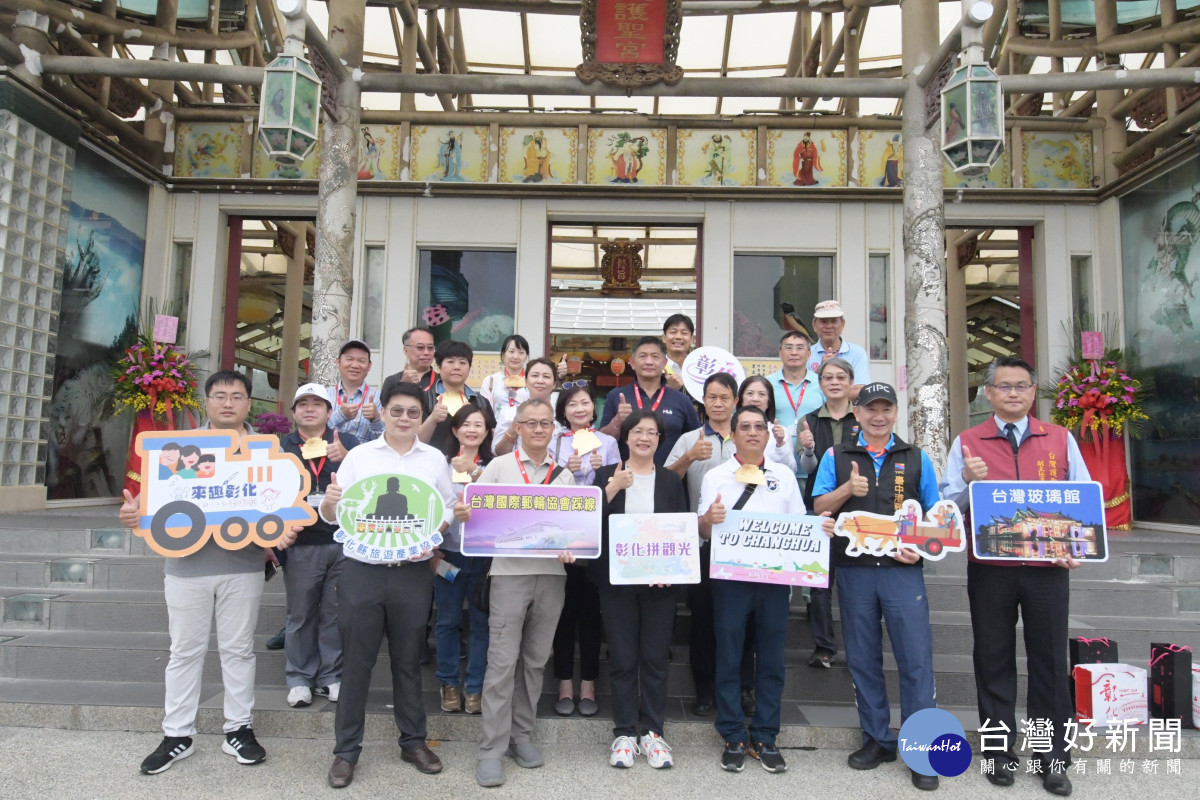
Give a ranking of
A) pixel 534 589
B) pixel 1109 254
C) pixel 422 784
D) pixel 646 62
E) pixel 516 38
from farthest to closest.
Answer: pixel 516 38 < pixel 1109 254 < pixel 646 62 < pixel 534 589 < pixel 422 784

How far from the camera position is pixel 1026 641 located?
12.0 ft

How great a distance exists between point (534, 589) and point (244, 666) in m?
1.50

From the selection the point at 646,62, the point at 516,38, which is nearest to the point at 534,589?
the point at 646,62

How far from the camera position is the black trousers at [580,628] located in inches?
163

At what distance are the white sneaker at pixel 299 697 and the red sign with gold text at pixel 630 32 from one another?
20.5 feet

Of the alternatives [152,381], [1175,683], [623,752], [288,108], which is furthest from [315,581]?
[152,381]

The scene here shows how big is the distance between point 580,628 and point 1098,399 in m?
7.23

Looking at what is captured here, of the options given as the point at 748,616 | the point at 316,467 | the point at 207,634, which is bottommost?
the point at 207,634

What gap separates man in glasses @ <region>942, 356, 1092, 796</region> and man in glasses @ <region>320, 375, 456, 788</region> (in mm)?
2680

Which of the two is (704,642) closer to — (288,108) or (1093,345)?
(288,108)

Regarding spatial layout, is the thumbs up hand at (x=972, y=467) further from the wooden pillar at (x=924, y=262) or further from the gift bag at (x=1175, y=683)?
the wooden pillar at (x=924, y=262)

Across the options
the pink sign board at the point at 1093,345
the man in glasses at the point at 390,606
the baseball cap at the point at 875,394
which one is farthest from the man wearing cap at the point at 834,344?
the pink sign board at the point at 1093,345

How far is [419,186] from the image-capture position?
31.8ft

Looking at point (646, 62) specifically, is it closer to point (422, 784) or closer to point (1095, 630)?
point (1095, 630)
